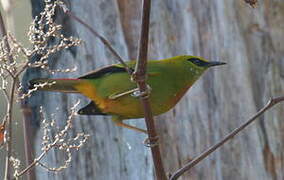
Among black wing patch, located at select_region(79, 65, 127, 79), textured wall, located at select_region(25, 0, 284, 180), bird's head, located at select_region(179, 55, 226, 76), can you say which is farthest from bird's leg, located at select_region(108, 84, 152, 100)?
textured wall, located at select_region(25, 0, 284, 180)

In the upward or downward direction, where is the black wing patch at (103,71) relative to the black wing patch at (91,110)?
upward

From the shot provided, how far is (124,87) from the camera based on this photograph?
9.12 feet

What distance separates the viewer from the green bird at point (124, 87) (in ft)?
8.97

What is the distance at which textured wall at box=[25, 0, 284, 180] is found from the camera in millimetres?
3445

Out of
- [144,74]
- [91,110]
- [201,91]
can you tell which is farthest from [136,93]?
[201,91]

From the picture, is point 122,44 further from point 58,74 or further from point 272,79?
point 272,79

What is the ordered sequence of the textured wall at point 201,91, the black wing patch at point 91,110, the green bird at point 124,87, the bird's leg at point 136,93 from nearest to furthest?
1. the bird's leg at point 136,93
2. the green bird at point 124,87
3. the black wing patch at point 91,110
4. the textured wall at point 201,91

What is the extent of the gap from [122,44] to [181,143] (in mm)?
634

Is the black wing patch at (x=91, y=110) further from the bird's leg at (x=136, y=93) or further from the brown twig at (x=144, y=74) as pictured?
the brown twig at (x=144, y=74)

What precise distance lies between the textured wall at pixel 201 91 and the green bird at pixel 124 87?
58 cm

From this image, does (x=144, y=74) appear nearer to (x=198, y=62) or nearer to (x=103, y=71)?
(x=103, y=71)

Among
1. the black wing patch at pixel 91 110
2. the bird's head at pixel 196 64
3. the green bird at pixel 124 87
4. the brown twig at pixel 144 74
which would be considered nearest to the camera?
the brown twig at pixel 144 74

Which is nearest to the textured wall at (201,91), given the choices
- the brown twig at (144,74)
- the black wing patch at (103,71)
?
the black wing patch at (103,71)

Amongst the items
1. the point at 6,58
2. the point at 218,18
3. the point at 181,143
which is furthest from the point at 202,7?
the point at 6,58
